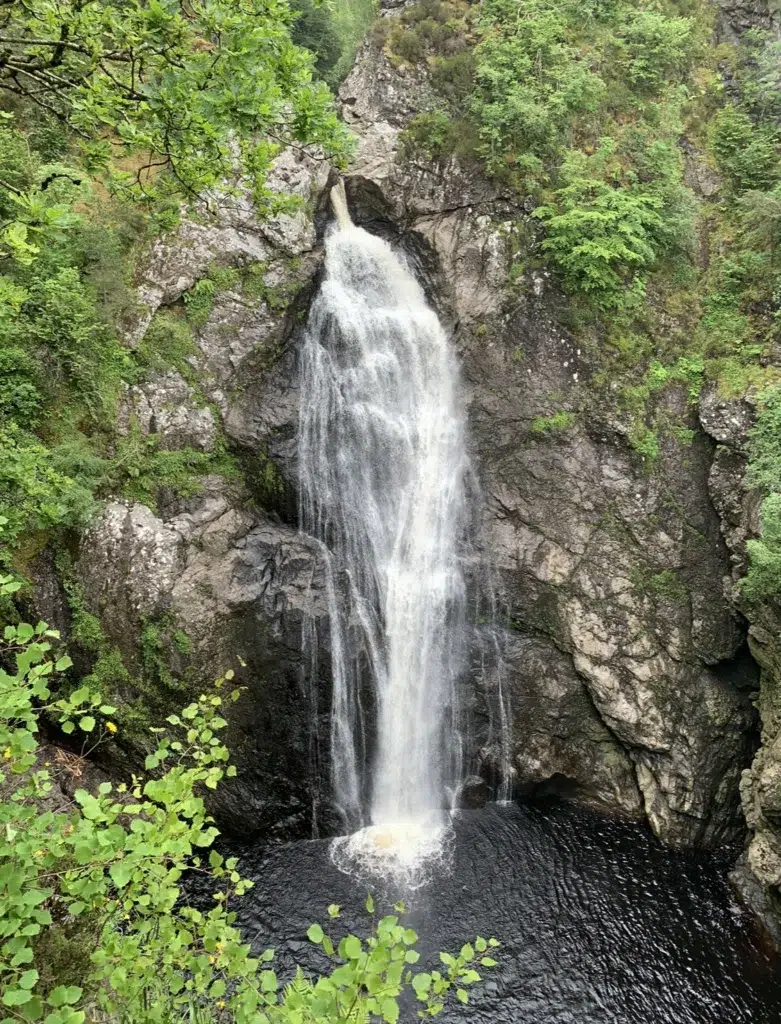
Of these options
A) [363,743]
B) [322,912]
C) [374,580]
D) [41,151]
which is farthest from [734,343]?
[41,151]

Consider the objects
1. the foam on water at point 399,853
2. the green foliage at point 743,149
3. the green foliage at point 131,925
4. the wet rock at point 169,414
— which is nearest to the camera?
the green foliage at point 131,925

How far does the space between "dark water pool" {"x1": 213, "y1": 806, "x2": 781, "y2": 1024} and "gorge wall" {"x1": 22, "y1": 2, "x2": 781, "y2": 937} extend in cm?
78

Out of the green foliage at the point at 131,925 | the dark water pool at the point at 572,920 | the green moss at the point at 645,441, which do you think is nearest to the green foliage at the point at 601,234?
the green moss at the point at 645,441

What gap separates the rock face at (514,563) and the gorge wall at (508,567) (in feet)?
0.13

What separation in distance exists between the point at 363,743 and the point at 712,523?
834cm

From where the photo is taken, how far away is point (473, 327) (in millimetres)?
13828

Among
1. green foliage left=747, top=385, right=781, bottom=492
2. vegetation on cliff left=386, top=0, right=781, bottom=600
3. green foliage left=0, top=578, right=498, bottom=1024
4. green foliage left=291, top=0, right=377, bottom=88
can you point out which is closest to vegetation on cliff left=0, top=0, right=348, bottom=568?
green foliage left=0, top=578, right=498, bottom=1024

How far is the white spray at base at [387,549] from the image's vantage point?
38.9ft

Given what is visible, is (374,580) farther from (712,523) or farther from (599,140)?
(599,140)

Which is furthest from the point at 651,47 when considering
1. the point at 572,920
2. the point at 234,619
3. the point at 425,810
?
the point at 572,920

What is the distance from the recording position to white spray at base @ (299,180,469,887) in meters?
11.8

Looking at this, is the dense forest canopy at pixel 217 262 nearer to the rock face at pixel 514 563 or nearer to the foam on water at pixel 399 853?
the rock face at pixel 514 563

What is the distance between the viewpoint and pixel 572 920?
9.86m

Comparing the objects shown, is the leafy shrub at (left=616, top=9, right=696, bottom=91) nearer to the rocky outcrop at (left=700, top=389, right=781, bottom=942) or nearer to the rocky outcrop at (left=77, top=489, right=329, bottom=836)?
the rocky outcrop at (left=700, top=389, right=781, bottom=942)
